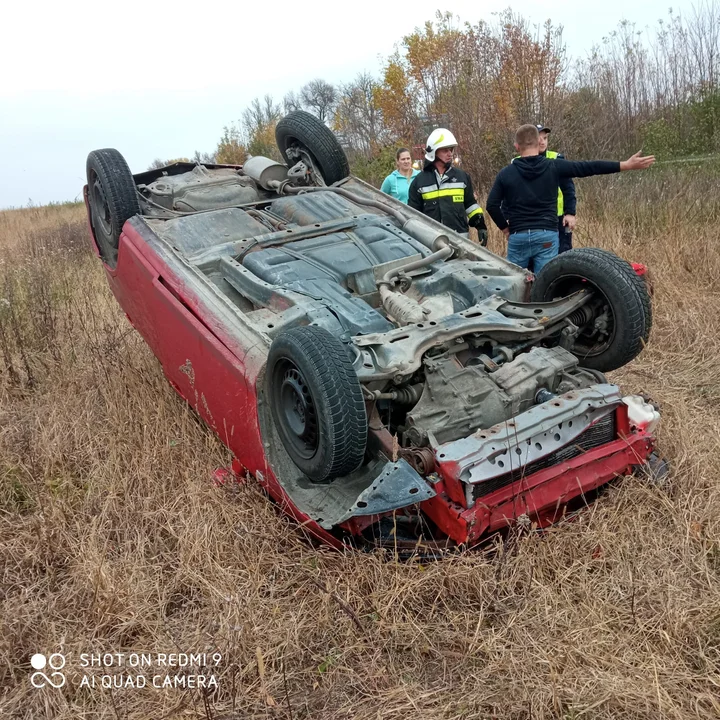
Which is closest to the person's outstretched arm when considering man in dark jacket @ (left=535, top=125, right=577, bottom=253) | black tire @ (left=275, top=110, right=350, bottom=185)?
man in dark jacket @ (left=535, top=125, right=577, bottom=253)

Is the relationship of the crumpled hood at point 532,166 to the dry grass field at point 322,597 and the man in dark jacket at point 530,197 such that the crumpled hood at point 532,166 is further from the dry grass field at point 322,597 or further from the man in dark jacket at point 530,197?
the dry grass field at point 322,597

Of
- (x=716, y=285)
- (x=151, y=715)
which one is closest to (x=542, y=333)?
(x=151, y=715)

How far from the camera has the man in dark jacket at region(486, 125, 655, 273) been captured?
4.54 m

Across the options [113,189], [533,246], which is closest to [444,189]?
[533,246]

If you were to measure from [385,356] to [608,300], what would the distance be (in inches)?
44.9

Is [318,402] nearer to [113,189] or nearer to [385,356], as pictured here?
[385,356]

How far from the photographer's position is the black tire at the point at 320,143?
4953 mm

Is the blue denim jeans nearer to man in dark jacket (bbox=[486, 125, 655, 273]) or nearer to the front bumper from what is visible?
man in dark jacket (bbox=[486, 125, 655, 273])

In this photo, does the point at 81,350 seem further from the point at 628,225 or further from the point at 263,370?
the point at 628,225

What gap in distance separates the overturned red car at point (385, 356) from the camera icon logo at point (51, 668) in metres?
1.02

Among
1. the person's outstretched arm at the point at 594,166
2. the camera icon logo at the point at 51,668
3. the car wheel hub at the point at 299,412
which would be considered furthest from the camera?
the person's outstretched arm at the point at 594,166

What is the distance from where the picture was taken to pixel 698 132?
1013 centimetres

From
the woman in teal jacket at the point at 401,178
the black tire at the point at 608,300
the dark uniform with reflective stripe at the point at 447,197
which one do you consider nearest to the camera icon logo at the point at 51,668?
the black tire at the point at 608,300

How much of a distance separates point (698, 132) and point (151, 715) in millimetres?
10908
